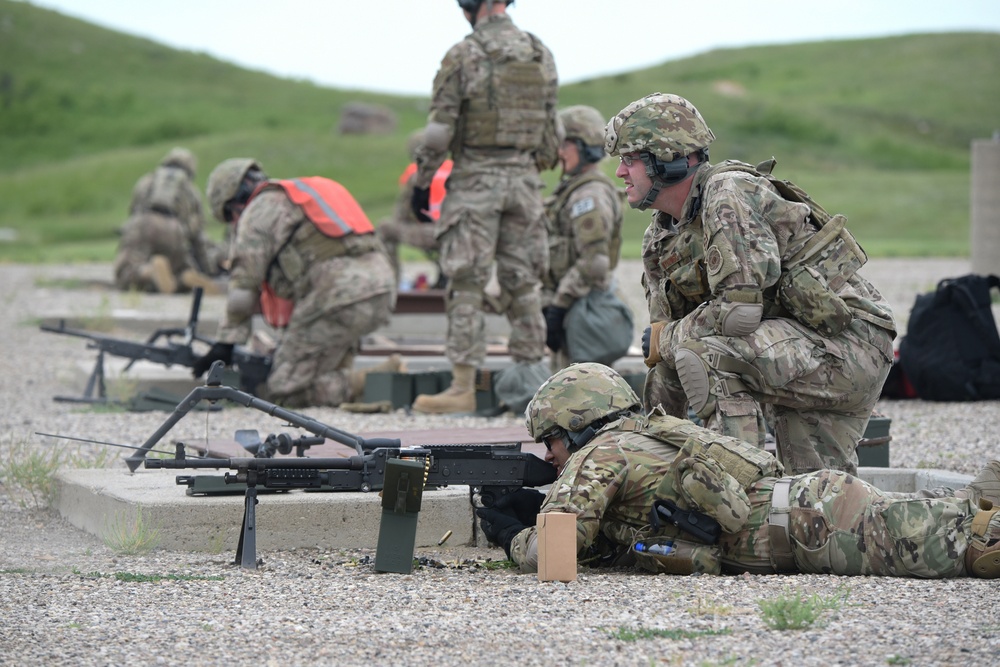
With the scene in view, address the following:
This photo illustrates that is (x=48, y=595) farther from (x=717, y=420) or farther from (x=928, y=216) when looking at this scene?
(x=928, y=216)

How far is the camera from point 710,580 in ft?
15.8

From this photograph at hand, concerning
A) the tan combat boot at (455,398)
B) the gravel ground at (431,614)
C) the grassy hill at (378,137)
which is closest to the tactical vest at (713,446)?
the gravel ground at (431,614)

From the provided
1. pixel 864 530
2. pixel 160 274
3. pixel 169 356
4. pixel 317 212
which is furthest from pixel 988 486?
pixel 160 274

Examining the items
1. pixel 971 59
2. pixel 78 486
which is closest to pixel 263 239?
pixel 78 486

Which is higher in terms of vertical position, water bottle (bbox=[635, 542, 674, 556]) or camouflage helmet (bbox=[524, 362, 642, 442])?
camouflage helmet (bbox=[524, 362, 642, 442])

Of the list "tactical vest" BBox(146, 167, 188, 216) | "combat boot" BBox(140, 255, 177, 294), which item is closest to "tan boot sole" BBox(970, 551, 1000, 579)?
"tactical vest" BBox(146, 167, 188, 216)

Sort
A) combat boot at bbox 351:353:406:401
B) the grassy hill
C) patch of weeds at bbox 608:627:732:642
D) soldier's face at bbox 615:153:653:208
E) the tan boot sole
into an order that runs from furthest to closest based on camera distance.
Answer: the grassy hill
combat boot at bbox 351:353:406:401
soldier's face at bbox 615:153:653:208
the tan boot sole
patch of weeds at bbox 608:627:732:642

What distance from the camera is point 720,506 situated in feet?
15.8

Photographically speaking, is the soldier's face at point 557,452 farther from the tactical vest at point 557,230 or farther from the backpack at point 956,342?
the backpack at point 956,342

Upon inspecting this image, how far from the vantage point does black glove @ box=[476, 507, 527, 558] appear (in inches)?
209

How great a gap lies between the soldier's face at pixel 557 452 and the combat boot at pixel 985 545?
58.4 inches

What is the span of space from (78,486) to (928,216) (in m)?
30.2

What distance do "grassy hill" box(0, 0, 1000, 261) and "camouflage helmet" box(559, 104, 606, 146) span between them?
17.1m

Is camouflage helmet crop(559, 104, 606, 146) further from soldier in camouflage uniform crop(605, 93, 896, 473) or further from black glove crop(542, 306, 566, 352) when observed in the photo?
soldier in camouflage uniform crop(605, 93, 896, 473)
